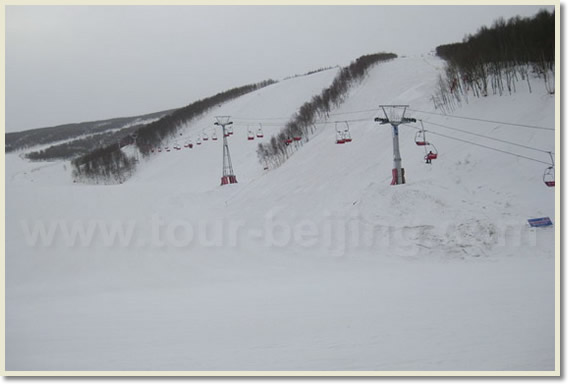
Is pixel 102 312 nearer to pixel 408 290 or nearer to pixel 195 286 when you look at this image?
pixel 195 286

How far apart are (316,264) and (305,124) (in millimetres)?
22467

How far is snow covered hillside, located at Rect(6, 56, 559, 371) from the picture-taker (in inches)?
212

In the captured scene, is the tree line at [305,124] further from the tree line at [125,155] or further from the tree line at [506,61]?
the tree line at [125,155]

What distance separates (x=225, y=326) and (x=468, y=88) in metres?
19.0

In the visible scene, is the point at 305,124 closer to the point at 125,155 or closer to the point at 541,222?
the point at 541,222

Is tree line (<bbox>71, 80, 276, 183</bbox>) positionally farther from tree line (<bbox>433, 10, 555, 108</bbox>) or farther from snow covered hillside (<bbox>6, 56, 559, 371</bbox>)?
tree line (<bbox>433, 10, 555, 108</bbox>)

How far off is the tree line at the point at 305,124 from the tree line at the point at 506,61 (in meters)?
9.47

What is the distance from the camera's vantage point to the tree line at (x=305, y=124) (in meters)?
28.1

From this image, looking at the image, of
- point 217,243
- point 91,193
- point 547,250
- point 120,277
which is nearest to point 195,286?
point 120,277

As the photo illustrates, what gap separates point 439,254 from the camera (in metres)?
10.4

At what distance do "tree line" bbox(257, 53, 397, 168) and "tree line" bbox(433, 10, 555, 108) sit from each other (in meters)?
9.47

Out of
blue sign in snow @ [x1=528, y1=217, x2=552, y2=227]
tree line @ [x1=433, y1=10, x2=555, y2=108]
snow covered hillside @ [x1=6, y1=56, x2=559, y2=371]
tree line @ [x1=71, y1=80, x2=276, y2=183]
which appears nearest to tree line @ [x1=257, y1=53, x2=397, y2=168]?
snow covered hillside @ [x1=6, y1=56, x2=559, y2=371]

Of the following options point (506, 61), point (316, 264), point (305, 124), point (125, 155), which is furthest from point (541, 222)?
point (125, 155)

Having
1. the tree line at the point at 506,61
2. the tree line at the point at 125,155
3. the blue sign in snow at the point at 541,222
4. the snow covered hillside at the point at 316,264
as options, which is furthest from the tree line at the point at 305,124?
the tree line at the point at 125,155
